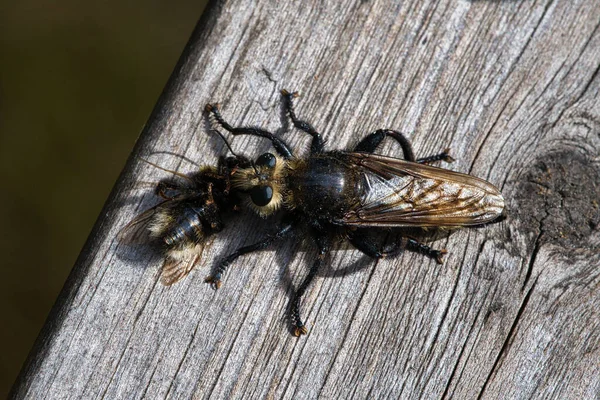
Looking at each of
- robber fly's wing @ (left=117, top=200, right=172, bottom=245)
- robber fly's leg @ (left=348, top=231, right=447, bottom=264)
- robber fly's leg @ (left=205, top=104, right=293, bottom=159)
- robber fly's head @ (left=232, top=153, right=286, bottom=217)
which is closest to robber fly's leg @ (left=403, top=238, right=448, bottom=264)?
robber fly's leg @ (left=348, top=231, right=447, bottom=264)

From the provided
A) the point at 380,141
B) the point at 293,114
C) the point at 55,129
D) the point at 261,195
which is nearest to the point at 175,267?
the point at 261,195

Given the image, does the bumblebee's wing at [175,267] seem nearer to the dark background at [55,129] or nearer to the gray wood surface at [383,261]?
the gray wood surface at [383,261]

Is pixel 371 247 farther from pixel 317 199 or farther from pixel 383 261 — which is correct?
pixel 317 199

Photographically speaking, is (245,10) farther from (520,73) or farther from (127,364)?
(127,364)

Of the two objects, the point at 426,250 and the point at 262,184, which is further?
the point at 262,184

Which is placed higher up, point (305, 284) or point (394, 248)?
point (394, 248)

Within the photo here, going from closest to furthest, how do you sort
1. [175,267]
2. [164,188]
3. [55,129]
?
[175,267] → [164,188] → [55,129]
